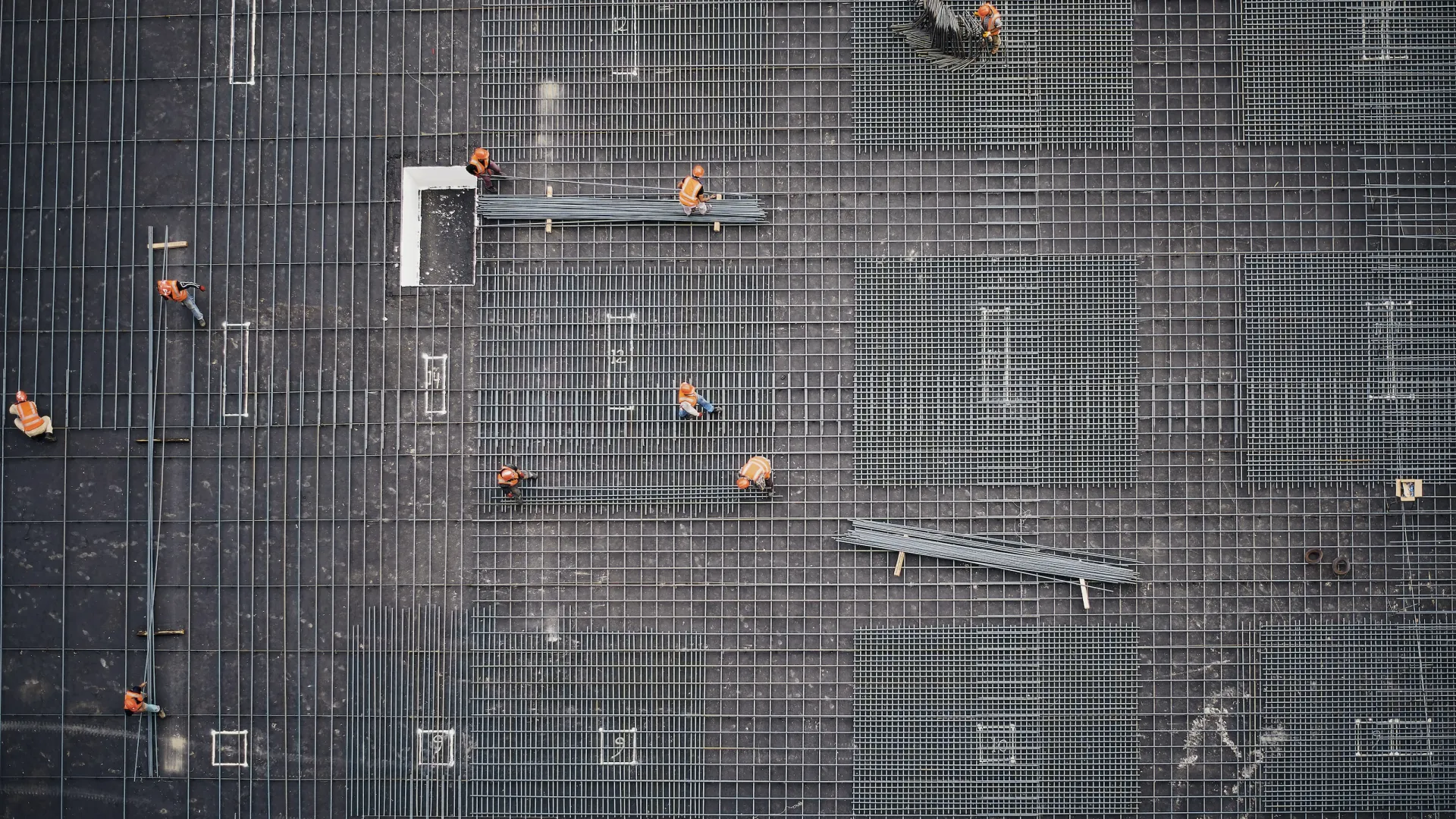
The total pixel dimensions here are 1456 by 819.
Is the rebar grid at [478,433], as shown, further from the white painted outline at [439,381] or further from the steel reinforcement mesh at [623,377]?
the steel reinforcement mesh at [623,377]

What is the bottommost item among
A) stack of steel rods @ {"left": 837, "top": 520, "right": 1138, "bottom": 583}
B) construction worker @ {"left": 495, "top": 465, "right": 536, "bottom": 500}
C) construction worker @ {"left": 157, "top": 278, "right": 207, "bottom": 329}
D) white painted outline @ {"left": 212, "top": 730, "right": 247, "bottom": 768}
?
white painted outline @ {"left": 212, "top": 730, "right": 247, "bottom": 768}

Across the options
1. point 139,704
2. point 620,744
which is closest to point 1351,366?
point 620,744

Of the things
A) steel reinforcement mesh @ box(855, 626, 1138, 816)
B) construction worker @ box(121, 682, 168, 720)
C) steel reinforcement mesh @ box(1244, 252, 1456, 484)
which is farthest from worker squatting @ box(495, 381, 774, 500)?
steel reinforcement mesh @ box(1244, 252, 1456, 484)

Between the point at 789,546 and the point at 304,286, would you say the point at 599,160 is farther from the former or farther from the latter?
the point at 789,546

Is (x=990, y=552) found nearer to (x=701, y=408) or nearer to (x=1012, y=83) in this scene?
(x=701, y=408)

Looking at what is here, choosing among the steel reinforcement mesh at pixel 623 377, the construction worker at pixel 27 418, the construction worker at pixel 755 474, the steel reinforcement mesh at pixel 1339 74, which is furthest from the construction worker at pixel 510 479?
the steel reinforcement mesh at pixel 1339 74

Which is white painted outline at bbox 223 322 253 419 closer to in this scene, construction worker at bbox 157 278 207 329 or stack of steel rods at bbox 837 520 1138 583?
construction worker at bbox 157 278 207 329

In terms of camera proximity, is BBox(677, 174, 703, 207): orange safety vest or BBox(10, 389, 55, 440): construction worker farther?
BBox(10, 389, 55, 440): construction worker

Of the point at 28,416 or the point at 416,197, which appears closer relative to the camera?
the point at 28,416
